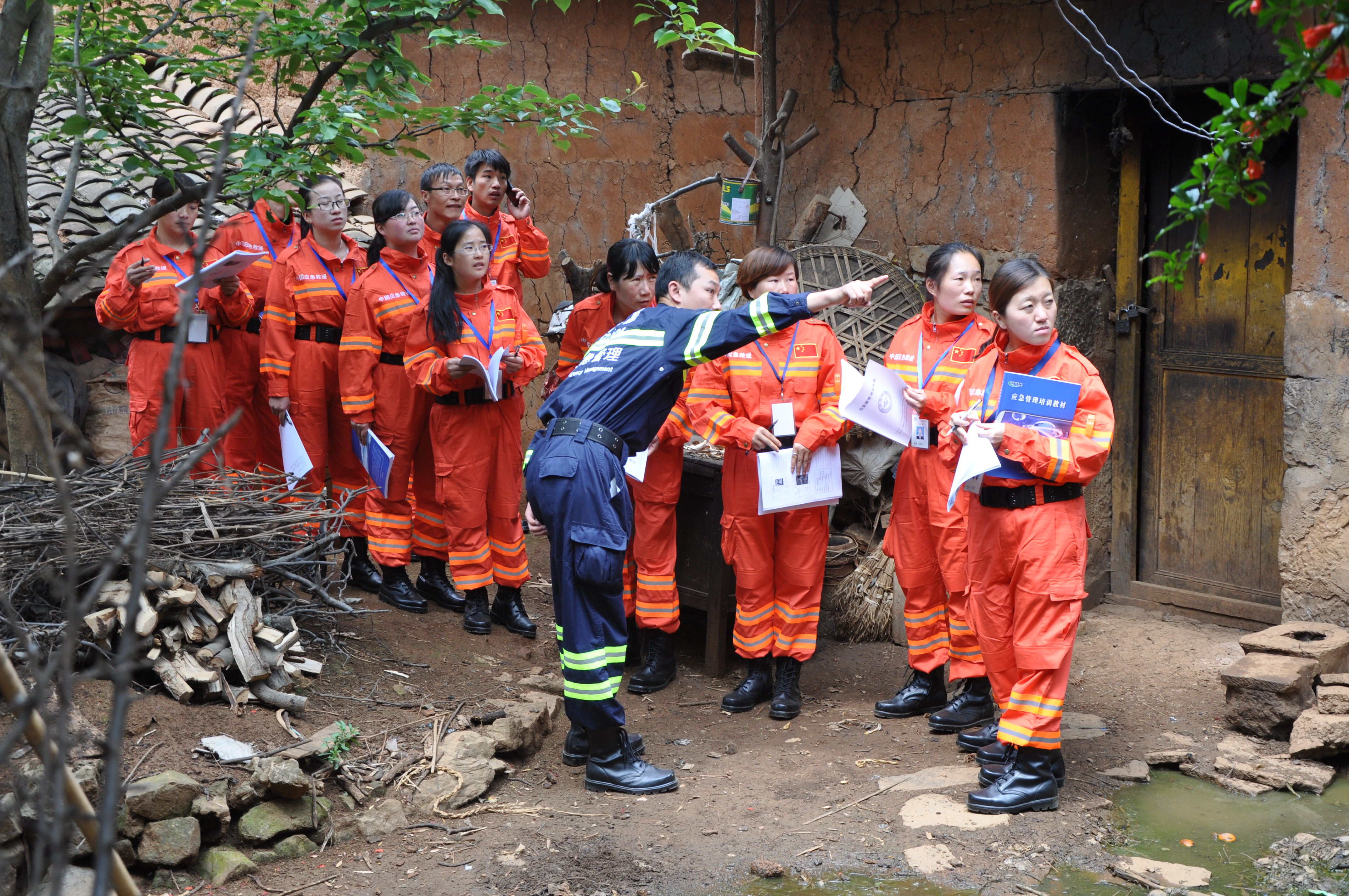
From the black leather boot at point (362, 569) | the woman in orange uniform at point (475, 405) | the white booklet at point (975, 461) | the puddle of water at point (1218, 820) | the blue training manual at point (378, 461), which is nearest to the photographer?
the puddle of water at point (1218, 820)

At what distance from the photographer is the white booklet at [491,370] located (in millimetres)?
5055

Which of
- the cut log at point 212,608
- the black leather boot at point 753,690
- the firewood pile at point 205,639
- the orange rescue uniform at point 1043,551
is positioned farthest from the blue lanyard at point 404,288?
the orange rescue uniform at point 1043,551

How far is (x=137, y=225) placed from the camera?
1.82 metres

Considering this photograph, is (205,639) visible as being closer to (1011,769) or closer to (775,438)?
(775,438)

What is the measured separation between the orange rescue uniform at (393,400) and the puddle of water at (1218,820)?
3367mm

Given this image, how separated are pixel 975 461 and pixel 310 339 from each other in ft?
11.8

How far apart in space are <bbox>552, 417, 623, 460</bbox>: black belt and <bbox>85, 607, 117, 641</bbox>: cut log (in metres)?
1.71

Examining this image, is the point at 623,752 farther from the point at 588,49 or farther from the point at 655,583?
the point at 588,49

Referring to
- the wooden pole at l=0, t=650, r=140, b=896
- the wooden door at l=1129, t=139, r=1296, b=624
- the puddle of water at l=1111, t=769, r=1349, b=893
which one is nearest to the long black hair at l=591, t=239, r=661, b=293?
the wooden door at l=1129, t=139, r=1296, b=624

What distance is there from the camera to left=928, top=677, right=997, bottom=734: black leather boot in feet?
15.4

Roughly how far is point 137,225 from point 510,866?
2.54 metres

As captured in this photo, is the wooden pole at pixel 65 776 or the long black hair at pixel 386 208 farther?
the long black hair at pixel 386 208

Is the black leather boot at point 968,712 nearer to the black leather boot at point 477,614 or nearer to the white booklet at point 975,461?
the white booklet at point 975,461

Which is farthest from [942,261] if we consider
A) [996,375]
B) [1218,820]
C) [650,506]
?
[1218,820]
